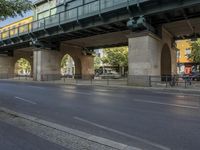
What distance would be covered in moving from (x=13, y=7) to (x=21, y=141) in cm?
555

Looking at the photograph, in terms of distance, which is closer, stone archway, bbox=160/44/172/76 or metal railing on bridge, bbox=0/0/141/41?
metal railing on bridge, bbox=0/0/141/41

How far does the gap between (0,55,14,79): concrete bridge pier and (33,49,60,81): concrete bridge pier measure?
16.6m

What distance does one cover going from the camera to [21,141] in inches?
211

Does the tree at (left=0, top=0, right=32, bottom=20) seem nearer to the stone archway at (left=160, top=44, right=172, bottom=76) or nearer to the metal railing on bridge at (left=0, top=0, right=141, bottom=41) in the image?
the metal railing on bridge at (left=0, top=0, right=141, bottom=41)

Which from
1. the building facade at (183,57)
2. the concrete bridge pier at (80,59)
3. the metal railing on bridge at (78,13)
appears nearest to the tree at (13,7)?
the metal railing on bridge at (78,13)

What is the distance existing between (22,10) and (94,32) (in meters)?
22.0

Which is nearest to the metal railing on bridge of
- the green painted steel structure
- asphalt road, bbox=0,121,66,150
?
the green painted steel structure

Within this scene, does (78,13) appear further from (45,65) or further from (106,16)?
(45,65)

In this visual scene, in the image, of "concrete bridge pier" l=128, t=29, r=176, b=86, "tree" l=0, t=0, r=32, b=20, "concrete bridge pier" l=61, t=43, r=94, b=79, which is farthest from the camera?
"concrete bridge pier" l=61, t=43, r=94, b=79

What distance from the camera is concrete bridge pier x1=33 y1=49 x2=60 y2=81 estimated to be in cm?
3700

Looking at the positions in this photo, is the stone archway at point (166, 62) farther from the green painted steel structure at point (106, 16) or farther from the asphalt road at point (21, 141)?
the asphalt road at point (21, 141)

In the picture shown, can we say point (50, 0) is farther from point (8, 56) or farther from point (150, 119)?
point (150, 119)

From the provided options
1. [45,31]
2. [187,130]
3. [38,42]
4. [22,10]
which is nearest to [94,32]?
[45,31]

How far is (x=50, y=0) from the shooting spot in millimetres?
36969
